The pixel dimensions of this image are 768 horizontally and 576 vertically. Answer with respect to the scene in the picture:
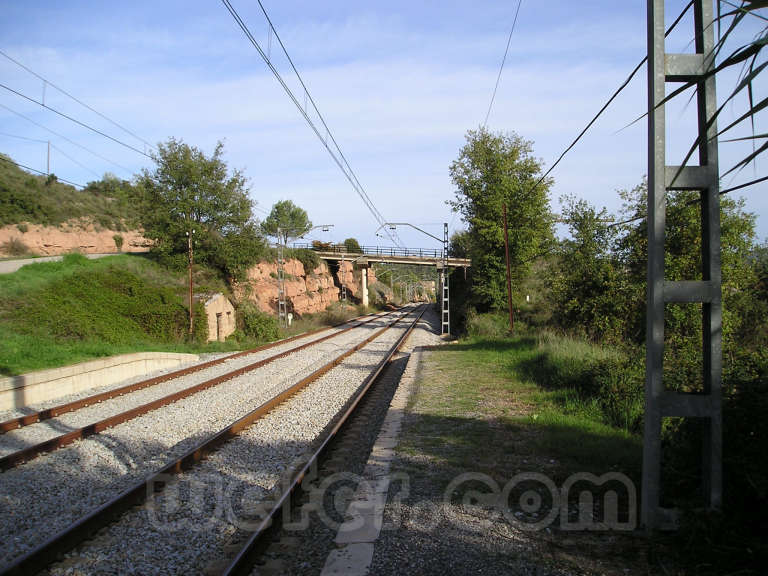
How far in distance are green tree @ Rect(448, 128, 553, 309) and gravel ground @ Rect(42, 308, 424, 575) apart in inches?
1008

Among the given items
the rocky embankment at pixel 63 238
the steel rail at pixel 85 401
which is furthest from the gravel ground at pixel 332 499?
the rocky embankment at pixel 63 238

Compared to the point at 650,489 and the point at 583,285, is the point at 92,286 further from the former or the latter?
the point at 650,489

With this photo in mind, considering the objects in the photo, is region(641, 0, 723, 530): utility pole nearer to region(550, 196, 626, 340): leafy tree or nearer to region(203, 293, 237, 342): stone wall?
region(550, 196, 626, 340): leafy tree

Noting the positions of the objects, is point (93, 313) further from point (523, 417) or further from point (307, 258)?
point (307, 258)

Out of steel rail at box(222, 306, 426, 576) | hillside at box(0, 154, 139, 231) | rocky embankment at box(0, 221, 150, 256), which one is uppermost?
hillside at box(0, 154, 139, 231)

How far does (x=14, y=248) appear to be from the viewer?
38312mm

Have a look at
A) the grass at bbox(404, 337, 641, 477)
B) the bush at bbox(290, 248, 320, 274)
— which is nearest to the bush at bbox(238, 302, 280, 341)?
the grass at bbox(404, 337, 641, 477)

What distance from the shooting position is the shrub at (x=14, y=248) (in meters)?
37.9

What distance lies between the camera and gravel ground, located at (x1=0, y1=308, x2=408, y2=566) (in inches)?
206

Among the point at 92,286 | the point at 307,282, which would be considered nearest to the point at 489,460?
the point at 92,286

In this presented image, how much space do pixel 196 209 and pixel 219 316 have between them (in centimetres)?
703

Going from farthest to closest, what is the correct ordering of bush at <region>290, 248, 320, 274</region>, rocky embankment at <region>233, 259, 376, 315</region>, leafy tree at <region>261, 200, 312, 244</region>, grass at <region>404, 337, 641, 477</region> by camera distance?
leafy tree at <region>261, 200, 312, 244</region>, bush at <region>290, 248, 320, 274</region>, rocky embankment at <region>233, 259, 376, 315</region>, grass at <region>404, 337, 641, 477</region>

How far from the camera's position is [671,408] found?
416cm

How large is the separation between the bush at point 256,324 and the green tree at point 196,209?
2.99m
